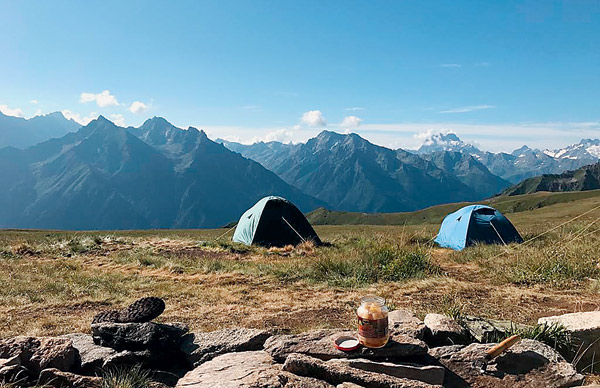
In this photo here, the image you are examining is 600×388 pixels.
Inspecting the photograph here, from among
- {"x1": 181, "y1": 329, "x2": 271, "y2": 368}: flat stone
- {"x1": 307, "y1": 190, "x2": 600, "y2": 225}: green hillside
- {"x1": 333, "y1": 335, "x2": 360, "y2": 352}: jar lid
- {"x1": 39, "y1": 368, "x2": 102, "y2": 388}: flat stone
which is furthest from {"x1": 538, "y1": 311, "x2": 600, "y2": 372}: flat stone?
{"x1": 307, "y1": 190, "x2": 600, "y2": 225}: green hillside

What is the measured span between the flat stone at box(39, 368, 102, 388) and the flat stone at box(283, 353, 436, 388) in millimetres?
2369

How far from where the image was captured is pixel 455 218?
23.9 metres

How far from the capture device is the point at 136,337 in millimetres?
5391

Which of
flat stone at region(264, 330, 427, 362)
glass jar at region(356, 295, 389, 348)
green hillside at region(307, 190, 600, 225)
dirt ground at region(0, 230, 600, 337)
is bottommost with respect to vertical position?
green hillside at region(307, 190, 600, 225)

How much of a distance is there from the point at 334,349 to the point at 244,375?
124 centimetres

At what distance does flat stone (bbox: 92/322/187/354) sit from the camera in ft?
17.5

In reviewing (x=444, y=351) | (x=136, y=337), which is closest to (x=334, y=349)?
(x=444, y=351)

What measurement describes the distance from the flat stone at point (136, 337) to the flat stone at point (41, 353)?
1.59 feet

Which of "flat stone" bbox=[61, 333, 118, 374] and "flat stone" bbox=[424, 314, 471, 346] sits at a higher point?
"flat stone" bbox=[424, 314, 471, 346]

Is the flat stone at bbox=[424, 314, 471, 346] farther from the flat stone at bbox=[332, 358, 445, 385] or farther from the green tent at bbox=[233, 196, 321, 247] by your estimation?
the green tent at bbox=[233, 196, 321, 247]

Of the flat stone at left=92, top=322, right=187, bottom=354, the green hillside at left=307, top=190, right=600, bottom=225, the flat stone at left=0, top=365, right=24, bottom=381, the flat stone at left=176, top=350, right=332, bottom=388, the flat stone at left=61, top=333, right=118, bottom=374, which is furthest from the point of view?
the green hillside at left=307, top=190, right=600, bottom=225

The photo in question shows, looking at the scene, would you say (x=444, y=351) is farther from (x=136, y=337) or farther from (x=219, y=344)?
(x=136, y=337)

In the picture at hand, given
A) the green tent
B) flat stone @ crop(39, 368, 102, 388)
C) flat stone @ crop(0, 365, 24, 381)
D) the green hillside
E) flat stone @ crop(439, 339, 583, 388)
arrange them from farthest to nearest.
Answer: the green hillside → the green tent → flat stone @ crop(439, 339, 583, 388) → flat stone @ crop(39, 368, 102, 388) → flat stone @ crop(0, 365, 24, 381)

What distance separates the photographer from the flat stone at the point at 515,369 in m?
4.66
